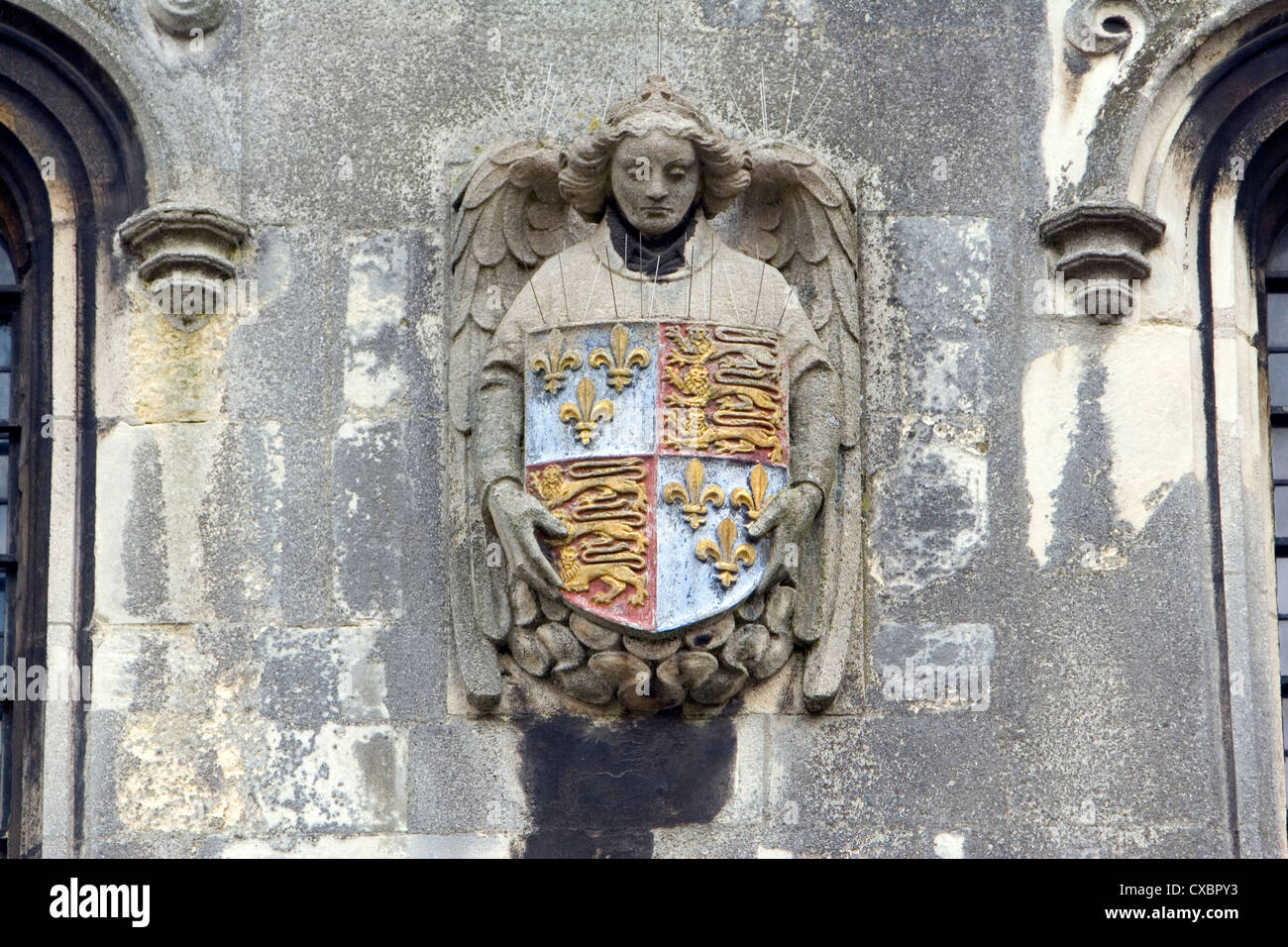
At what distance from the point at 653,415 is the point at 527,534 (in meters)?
0.64

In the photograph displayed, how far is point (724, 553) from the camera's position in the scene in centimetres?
1148

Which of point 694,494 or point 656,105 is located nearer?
point 694,494

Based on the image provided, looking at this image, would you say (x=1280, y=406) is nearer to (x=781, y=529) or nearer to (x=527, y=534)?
(x=781, y=529)

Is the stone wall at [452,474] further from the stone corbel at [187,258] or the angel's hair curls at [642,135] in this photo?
the angel's hair curls at [642,135]

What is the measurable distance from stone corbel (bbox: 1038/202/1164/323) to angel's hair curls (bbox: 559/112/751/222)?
1235 mm

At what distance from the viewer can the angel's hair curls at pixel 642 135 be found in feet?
38.9

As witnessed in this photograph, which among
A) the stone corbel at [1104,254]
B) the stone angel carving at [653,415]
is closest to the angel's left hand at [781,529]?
the stone angel carving at [653,415]

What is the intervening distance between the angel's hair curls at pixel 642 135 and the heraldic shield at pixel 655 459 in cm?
58

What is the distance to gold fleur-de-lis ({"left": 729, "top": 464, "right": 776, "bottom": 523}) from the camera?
1153 cm

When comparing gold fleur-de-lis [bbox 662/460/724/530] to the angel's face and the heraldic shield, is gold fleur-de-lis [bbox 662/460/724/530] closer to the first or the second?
the heraldic shield

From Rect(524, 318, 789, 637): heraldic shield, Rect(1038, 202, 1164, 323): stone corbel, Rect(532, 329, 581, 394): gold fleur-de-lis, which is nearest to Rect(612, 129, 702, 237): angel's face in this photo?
Rect(524, 318, 789, 637): heraldic shield

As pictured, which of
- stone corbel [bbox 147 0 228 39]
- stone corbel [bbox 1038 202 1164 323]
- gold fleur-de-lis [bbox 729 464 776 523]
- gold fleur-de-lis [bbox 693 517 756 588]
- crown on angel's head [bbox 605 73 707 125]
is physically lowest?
gold fleur-de-lis [bbox 693 517 756 588]

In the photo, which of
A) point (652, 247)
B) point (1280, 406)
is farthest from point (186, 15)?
point (1280, 406)

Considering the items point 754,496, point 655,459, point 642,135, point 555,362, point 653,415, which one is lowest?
point 754,496
